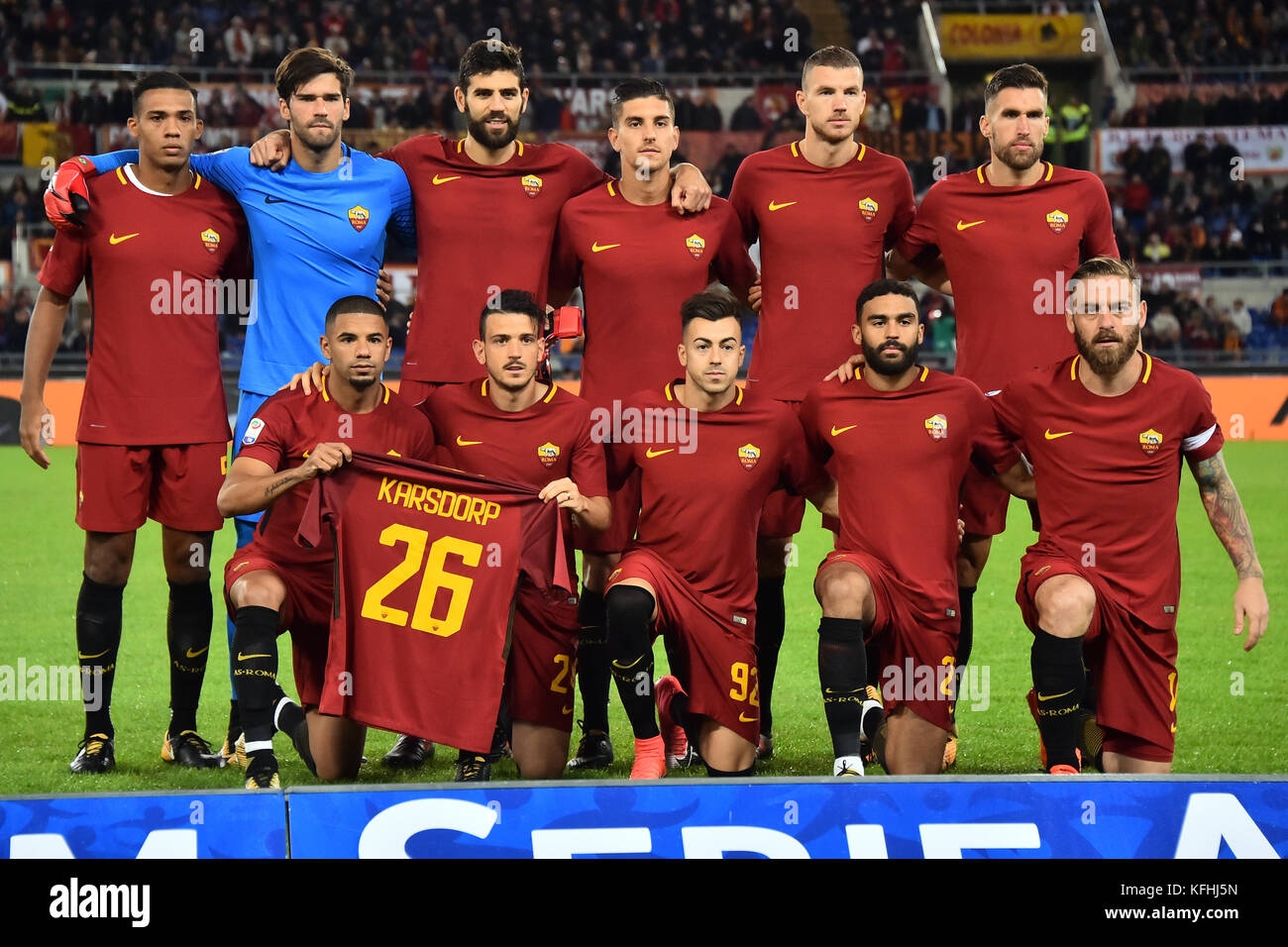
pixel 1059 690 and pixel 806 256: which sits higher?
pixel 806 256

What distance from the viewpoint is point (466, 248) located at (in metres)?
5.41

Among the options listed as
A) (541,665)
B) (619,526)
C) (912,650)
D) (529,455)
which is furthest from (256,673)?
(912,650)

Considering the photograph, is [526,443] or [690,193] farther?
[690,193]

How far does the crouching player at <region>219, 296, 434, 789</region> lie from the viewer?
471 centimetres

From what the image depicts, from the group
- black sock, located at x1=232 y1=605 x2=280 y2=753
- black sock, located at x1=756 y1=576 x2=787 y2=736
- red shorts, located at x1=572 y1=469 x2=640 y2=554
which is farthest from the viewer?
black sock, located at x1=756 y1=576 x2=787 y2=736

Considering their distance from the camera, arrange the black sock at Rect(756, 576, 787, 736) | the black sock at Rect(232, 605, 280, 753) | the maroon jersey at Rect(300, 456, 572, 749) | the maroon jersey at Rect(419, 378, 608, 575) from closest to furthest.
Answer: the black sock at Rect(232, 605, 280, 753), the maroon jersey at Rect(300, 456, 572, 749), the maroon jersey at Rect(419, 378, 608, 575), the black sock at Rect(756, 576, 787, 736)

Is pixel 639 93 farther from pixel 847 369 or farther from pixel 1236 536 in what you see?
pixel 1236 536

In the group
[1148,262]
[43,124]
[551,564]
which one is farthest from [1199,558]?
[43,124]

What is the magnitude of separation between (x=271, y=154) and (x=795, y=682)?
3.39 m

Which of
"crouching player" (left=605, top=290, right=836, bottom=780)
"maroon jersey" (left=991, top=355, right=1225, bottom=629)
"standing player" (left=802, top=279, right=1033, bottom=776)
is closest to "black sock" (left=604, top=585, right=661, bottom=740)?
"crouching player" (left=605, top=290, right=836, bottom=780)

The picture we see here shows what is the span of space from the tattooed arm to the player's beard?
0.43 meters

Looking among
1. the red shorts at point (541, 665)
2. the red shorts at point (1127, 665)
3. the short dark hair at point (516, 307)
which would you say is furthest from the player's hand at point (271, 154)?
the red shorts at point (1127, 665)

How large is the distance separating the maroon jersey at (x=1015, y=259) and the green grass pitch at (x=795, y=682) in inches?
35.9

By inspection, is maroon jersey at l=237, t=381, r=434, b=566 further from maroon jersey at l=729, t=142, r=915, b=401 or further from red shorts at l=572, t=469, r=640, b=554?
maroon jersey at l=729, t=142, r=915, b=401
